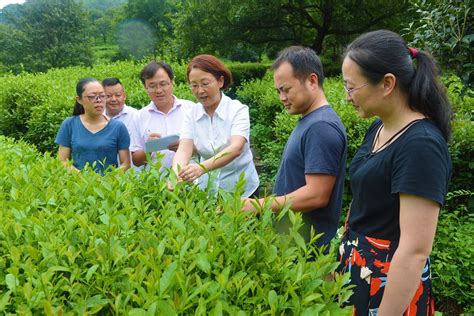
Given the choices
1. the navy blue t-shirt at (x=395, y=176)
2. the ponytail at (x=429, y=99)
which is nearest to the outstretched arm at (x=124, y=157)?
the navy blue t-shirt at (x=395, y=176)

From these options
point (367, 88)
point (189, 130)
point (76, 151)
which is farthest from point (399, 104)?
point (76, 151)

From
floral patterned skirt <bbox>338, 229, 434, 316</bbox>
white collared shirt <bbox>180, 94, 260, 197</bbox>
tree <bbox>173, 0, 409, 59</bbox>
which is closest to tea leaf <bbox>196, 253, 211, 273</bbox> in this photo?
floral patterned skirt <bbox>338, 229, 434, 316</bbox>

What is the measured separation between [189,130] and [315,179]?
128cm

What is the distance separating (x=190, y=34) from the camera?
18.9 m

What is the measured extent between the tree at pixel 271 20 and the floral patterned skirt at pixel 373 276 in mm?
16404

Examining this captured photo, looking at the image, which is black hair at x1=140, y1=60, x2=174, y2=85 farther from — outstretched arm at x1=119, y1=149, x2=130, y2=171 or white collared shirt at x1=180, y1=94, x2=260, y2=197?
white collared shirt at x1=180, y1=94, x2=260, y2=197

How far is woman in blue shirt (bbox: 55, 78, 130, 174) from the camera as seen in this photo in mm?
3861

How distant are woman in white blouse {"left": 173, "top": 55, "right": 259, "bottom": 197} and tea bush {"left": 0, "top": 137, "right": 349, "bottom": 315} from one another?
1.02 m

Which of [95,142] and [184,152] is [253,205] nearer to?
[184,152]

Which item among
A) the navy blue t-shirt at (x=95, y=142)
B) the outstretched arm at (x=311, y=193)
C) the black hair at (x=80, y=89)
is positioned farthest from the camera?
the black hair at (x=80, y=89)

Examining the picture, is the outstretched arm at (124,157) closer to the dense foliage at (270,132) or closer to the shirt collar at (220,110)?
the dense foliage at (270,132)

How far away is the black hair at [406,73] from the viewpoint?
5.68 ft

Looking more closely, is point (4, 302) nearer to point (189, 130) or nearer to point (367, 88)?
point (367, 88)

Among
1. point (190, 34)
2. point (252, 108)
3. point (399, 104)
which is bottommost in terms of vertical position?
point (252, 108)
